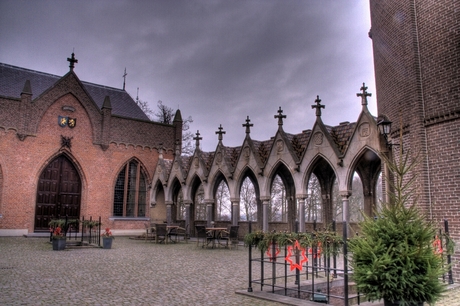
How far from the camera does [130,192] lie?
27.9 metres

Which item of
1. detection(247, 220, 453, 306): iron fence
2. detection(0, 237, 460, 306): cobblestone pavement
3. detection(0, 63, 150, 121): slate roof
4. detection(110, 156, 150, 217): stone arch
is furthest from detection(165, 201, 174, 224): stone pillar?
detection(247, 220, 453, 306): iron fence

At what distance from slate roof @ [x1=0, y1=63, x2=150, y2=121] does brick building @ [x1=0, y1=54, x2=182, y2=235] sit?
2.5 inches

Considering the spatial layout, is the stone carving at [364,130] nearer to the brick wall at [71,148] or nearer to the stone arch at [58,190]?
the brick wall at [71,148]

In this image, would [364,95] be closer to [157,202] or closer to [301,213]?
[301,213]

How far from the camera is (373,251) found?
5203mm

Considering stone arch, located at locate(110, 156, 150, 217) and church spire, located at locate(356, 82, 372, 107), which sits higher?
church spire, located at locate(356, 82, 372, 107)

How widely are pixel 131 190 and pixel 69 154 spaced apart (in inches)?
200

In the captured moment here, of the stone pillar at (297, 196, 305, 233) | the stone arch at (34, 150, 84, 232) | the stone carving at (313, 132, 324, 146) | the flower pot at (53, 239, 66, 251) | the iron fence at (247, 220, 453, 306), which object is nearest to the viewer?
the iron fence at (247, 220, 453, 306)

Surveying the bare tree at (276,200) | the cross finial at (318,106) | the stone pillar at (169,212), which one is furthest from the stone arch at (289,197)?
the bare tree at (276,200)

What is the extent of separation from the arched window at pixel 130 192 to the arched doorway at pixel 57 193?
109 inches

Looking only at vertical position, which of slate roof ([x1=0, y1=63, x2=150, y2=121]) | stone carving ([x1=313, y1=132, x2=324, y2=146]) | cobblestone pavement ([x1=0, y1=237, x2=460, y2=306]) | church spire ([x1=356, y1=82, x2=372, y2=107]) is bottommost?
cobblestone pavement ([x1=0, y1=237, x2=460, y2=306])

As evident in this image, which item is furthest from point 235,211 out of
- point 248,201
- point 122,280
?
point 248,201

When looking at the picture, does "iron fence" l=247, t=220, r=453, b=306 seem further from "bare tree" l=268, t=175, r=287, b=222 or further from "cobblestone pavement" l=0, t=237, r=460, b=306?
"bare tree" l=268, t=175, r=287, b=222

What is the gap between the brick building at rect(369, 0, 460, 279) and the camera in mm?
9734
